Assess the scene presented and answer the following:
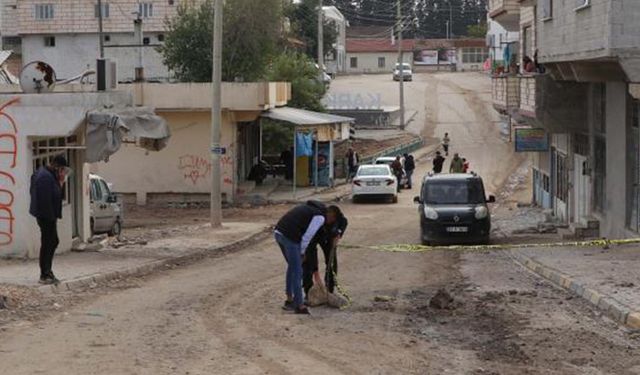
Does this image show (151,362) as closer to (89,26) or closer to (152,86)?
(152,86)

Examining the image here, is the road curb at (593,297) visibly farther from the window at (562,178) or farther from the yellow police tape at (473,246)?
the window at (562,178)

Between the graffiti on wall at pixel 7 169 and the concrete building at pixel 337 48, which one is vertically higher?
the concrete building at pixel 337 48

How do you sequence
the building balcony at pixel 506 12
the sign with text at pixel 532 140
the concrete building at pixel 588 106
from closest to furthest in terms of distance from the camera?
the concrete building at pixel 588 106 → the sign with text at pixel 532 140 → the building balcony at pixel 506 12

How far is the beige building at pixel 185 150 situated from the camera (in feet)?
125

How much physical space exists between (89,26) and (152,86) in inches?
1948

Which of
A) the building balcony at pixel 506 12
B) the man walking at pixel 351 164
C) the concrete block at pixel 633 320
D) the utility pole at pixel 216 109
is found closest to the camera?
the concrete block at pixel 633 320

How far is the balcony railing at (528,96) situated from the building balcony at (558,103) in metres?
0.03

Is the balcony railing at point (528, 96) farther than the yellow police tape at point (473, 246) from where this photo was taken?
Yes

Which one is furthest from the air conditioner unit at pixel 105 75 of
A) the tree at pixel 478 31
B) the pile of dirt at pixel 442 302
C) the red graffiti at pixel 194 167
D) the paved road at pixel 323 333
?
the tree at pixel 478 31

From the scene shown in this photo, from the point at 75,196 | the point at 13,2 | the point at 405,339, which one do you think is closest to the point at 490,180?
the point at 75,196

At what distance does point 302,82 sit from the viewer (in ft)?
188

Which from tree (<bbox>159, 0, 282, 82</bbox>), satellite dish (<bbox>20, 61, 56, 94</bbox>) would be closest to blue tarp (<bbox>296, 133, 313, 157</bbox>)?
tree (<bbox>159, 0, 282, 82</bbox>)

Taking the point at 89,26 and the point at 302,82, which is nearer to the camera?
the point at 302,82

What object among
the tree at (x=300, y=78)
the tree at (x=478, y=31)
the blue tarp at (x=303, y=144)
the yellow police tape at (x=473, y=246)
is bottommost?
the yellow police tape at (x=473, y=246)
